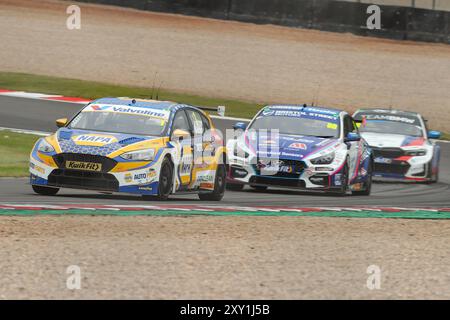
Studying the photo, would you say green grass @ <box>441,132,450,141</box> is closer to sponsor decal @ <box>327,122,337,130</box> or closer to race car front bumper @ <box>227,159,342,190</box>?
sponsor decal @ <box>327,122,337,130</box>

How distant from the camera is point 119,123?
15164mm

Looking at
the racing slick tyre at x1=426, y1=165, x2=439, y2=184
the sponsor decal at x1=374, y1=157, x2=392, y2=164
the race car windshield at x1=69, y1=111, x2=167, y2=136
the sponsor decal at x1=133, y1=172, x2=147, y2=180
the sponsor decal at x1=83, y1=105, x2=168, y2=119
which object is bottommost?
the racing slick tyre at x1=426, y1=165, x2=439, y2=184

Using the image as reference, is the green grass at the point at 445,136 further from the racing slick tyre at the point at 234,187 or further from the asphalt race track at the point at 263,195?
the racing slick tyre at the point at 234,187

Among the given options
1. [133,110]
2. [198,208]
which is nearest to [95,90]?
[133,110]

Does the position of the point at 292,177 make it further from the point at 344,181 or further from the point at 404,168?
the point at 404,168

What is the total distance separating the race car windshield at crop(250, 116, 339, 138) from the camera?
18.1 metres

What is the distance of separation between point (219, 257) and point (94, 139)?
4331mm

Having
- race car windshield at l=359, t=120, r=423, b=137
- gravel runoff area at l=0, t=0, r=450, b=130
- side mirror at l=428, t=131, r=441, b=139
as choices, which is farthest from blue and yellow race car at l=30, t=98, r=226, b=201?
gravel runoff area at l=0, t=0, r=450, b=130

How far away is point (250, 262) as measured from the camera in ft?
33.9

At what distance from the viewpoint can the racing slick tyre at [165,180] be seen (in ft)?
47.6
